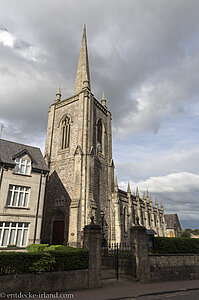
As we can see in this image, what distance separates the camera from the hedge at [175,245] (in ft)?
48.9

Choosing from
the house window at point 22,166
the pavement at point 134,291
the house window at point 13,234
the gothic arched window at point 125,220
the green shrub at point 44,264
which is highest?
the house window at point 22,166

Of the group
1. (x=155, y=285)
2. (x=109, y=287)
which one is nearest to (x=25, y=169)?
(x=109, y=287)

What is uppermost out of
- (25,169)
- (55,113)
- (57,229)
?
(55,113)

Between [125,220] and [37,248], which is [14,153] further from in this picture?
[125,220]

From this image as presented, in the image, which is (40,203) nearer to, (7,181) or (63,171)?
(7,181)

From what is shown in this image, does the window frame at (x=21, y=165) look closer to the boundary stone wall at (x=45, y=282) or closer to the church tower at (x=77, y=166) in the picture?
the church tower at (x=77, y=166)

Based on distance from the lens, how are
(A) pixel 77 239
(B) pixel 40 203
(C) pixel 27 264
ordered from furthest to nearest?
(A) pixel 77 239, (B) pixel 40 203, (C) pixel 27 264

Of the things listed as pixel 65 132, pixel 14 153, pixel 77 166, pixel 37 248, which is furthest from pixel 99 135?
pixel 37 248

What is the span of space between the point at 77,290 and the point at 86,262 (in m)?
1.35

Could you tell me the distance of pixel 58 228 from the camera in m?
25.3

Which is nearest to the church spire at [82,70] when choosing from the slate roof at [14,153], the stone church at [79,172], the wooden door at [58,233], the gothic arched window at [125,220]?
the stone church at [79,172]

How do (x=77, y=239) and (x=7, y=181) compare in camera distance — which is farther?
(x=77, y=239)

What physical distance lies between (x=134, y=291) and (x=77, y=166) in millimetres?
16711

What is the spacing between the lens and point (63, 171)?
27.8m
